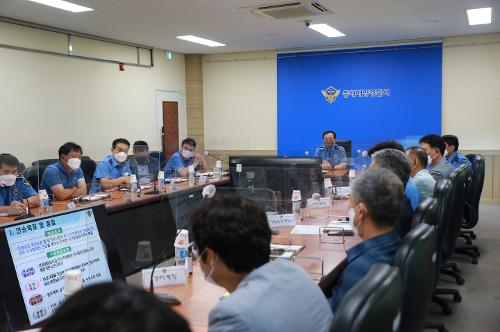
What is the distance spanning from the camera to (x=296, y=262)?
2.33 meters

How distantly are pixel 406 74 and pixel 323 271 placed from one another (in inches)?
276

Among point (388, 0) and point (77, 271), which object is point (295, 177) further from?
point (388, 0)

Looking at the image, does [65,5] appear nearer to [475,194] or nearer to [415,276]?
[475,194]

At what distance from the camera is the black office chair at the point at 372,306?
0.96 meters

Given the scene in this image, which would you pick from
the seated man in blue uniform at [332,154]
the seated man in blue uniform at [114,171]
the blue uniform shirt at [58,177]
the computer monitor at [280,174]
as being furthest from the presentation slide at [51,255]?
the seated man in blue uniform at [332,154]

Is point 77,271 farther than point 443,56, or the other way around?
point 443,56

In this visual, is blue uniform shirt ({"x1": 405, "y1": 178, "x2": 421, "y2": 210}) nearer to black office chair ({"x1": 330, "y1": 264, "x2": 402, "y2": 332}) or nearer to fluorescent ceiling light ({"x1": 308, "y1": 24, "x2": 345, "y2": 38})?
black office chair ({"x1": 330, "y1": 264, "x2": 402, "y2": 332})

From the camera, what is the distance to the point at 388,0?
5551 mm

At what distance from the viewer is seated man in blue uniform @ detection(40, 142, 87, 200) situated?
4656 millimetres

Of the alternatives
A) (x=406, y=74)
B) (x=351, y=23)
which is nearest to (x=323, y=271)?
(x=351, y=23)

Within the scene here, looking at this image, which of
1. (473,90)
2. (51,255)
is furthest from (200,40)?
(51,255)

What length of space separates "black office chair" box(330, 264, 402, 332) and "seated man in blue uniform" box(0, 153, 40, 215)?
11.3ft

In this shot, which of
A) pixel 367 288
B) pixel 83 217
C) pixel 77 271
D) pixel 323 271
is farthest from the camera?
pixel 323 271

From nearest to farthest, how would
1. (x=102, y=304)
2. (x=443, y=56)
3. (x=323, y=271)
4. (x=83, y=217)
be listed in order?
(x=102, y=304), (x=83, y=217), (x=323, y=271), (x=443, y=56)
